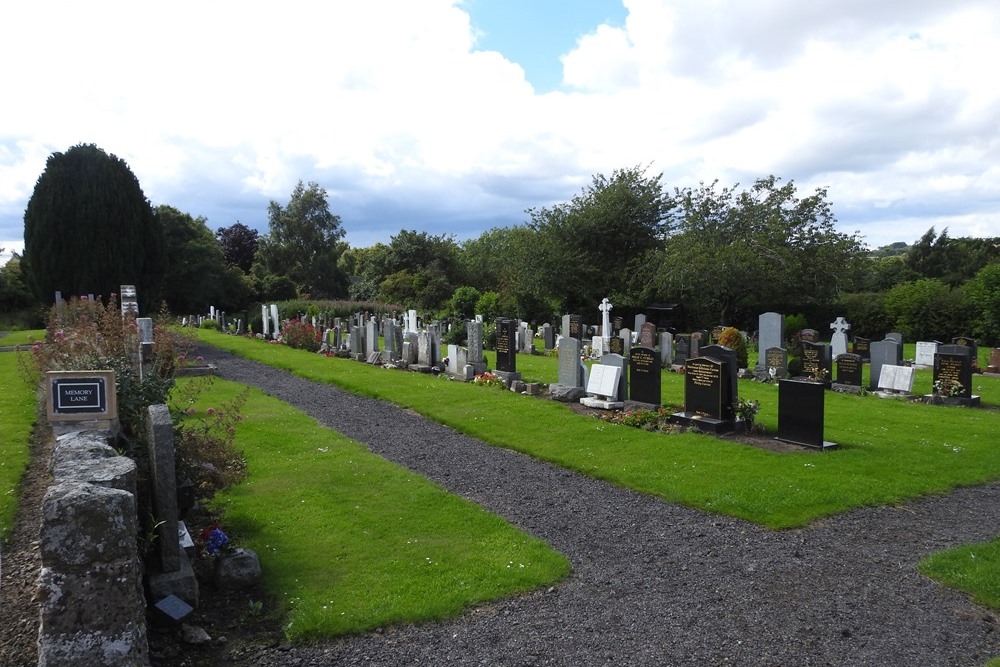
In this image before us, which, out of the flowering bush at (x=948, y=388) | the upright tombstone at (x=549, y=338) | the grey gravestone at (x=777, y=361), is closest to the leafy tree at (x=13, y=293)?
the upright tombstone at (x=549, y=338)

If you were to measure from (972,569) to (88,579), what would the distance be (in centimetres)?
661

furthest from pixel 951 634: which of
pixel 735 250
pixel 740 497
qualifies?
pixel 735 250

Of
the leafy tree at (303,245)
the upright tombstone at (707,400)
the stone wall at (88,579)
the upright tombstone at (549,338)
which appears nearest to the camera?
the stone wall at (88,579)

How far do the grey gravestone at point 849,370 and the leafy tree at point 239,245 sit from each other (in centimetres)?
5786

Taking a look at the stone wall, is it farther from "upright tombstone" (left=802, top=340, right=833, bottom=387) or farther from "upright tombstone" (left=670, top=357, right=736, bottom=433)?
"upright tombstone" (left=802, top=340, right=833, bottom=387)

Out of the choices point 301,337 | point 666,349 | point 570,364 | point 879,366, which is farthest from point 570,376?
point 301,337

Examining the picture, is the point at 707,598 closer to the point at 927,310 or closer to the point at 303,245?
the point at 927,310

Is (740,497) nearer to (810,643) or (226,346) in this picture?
(810,643)

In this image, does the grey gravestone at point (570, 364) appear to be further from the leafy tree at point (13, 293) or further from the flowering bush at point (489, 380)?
the leafy tree at point (13, 293)

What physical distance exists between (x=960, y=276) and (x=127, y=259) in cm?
4893

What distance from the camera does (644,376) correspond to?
13.3 metres

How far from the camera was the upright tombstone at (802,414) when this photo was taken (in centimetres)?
1004

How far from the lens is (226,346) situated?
95.3ft

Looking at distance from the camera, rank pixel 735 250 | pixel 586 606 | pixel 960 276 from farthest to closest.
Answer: pixel 960 276, pixel 735 250, pixel 586 606
